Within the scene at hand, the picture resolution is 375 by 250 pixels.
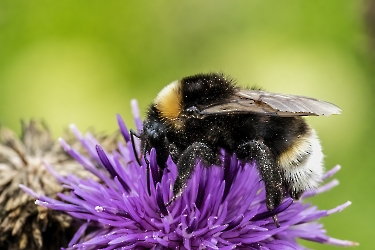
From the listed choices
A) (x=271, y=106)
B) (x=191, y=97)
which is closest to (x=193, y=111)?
(x=191, y=97)

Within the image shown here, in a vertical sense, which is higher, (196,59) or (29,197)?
(196,59)

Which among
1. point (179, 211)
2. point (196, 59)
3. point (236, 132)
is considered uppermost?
point (196, 59)

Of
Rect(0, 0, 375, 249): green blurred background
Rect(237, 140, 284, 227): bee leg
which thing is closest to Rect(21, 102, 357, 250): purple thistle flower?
Rect(237, 140, 284, 227): bee leg

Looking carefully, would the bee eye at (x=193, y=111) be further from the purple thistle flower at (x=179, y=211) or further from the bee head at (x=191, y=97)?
the purple thistle flower at (x=179, y=211)

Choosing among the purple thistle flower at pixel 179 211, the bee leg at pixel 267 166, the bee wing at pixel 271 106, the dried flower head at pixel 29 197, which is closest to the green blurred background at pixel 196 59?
the dried flower head at pixel 29 197

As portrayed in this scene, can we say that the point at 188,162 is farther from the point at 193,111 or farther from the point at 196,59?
the point at 196,59

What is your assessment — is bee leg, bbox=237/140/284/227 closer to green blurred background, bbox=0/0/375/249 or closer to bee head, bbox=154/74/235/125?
bee head, bbox=154/74/235/125

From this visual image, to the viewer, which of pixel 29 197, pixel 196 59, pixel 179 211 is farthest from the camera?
pixel 196 59
